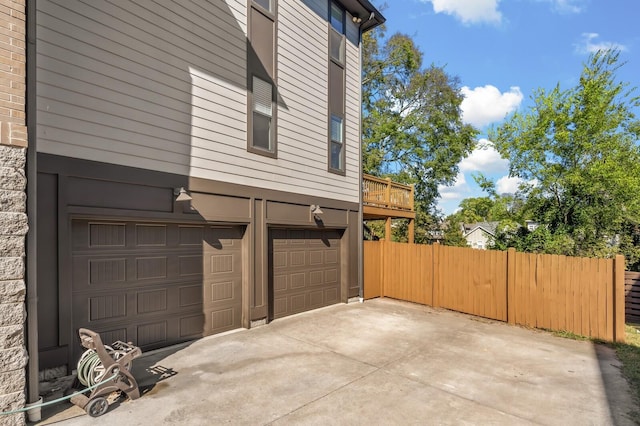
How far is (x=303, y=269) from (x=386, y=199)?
4.36 meters

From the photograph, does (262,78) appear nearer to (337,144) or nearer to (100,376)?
(337,144)

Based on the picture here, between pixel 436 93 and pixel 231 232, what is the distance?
58.3 ft

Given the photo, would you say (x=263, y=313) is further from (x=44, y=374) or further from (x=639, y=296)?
(x=639, y=296)

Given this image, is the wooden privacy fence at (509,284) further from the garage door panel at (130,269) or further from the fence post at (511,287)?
the garage door panel at (130,269)

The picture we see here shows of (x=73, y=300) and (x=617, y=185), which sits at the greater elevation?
(x=617, y=185)

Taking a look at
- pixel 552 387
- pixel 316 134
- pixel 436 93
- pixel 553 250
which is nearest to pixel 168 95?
pixel 316 134

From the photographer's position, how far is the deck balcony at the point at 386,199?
10.4 metres

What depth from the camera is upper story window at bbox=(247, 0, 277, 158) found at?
6531 mm

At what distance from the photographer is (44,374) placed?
12.8 ft

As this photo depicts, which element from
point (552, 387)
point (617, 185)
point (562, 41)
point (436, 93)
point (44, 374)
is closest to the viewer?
point (44, 374)

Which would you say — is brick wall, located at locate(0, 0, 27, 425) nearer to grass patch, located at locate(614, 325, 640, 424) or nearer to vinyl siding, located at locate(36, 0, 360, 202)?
vinyl siding, located at locate(36, 0, 360, 202)

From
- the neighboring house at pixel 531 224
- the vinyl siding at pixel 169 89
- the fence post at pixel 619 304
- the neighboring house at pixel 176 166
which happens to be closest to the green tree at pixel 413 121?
the neighboring house at pixel 531 224

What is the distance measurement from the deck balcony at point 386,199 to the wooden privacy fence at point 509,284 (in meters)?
1.20

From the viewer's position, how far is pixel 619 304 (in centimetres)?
617
